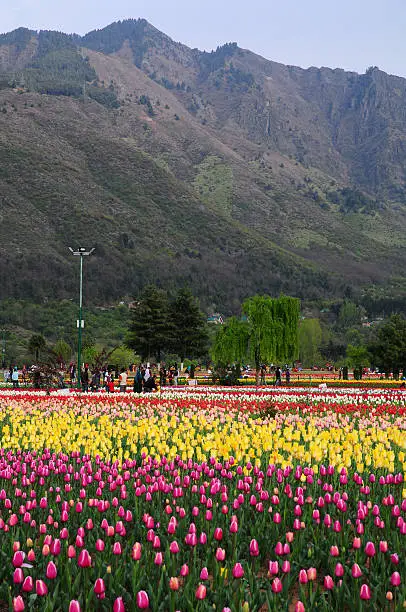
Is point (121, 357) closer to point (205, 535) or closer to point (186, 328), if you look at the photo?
point (186, 328)

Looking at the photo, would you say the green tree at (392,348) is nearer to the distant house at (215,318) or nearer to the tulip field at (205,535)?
the tulip field at (205,535)

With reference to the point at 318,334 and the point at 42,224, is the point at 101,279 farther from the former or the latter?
the point at 318,334

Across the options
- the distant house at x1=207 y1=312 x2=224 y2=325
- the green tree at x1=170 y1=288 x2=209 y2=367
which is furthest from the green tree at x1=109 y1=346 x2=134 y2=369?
the distant house at x1=207 y1=312 x2=224 y2=325

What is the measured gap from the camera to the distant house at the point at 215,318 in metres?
129

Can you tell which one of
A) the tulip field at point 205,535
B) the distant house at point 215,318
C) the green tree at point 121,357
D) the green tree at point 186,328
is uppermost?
the distant house at point 215,318

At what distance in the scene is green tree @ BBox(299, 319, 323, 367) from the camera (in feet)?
340

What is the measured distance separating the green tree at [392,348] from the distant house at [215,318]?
65887mm

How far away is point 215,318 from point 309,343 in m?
32.3

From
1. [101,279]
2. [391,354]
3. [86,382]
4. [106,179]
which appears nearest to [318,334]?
[101,279]

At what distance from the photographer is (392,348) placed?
176ft

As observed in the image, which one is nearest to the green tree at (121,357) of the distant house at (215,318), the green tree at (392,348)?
Result: the green tree at (392,348)

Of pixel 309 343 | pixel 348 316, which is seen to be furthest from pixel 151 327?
pixel 348 316

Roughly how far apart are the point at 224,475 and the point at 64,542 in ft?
8.91

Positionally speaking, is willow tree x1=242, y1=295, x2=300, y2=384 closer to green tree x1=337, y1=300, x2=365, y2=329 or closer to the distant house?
the distant house
